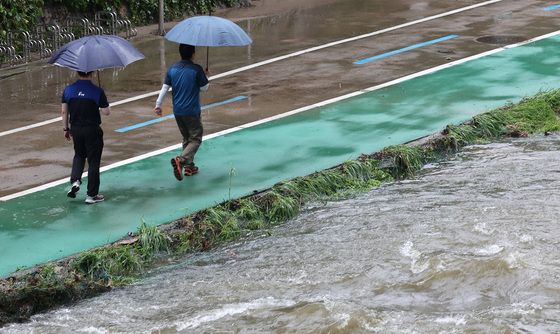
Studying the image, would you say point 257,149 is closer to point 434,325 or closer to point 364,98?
point 364,98

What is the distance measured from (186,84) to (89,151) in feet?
4.88

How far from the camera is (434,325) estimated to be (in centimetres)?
881

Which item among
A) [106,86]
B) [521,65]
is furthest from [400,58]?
[106,86]

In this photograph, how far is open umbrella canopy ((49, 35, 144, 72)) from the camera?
11.0m

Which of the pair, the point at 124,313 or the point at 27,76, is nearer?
the point at 124,313

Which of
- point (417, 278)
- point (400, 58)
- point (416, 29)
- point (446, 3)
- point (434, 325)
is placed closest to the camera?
point (434, 325)

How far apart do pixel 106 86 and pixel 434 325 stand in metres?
10.2

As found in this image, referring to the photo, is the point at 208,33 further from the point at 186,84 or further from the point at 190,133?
the point at 190,133

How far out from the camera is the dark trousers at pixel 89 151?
11375 mm

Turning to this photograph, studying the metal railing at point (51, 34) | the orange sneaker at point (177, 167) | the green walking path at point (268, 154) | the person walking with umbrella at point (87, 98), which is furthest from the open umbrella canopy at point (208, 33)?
the metal railing at point (51, 34)

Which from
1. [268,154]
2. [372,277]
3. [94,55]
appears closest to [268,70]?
[268,154]

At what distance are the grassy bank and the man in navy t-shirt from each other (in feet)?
4.22

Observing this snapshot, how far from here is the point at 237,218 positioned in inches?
438

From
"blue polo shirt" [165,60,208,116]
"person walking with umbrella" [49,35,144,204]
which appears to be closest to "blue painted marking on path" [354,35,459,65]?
"blue polo shirt" [165,60,208,116]
